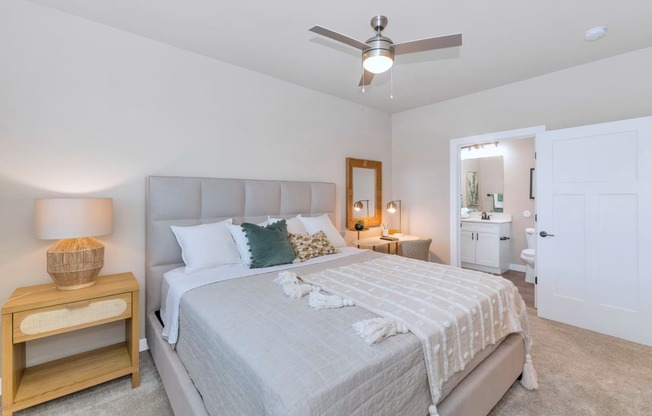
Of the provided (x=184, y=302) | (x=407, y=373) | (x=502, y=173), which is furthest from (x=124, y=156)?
(x=502, y=173)

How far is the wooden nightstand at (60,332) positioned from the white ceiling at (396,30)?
6.45 feet

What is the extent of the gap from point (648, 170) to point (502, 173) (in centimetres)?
270

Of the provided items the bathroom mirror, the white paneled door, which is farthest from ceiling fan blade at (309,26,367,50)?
the bathroom mirror

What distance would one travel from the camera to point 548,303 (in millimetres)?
3090

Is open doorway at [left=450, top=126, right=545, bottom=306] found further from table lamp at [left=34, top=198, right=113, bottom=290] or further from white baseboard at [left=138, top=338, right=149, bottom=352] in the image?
table lamp at [left=34, top=198, right=113, bottom=290]

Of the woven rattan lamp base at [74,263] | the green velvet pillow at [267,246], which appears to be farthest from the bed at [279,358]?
the woven rattan lamp base at [74,263]

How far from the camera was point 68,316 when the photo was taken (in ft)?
5.90

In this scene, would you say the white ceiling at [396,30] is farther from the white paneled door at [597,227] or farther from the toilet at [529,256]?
the toilet at [529,256]

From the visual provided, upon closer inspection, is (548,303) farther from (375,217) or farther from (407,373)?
(407,373)

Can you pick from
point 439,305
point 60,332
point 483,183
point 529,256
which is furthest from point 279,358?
point 483,183

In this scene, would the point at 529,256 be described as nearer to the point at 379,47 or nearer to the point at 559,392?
the point at 559,392

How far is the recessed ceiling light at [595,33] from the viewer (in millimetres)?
2301

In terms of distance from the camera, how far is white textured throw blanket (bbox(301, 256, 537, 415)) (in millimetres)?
1333

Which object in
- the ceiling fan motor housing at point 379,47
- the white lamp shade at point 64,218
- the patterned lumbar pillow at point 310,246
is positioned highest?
the ceiling fan motor housing at point 379,47
